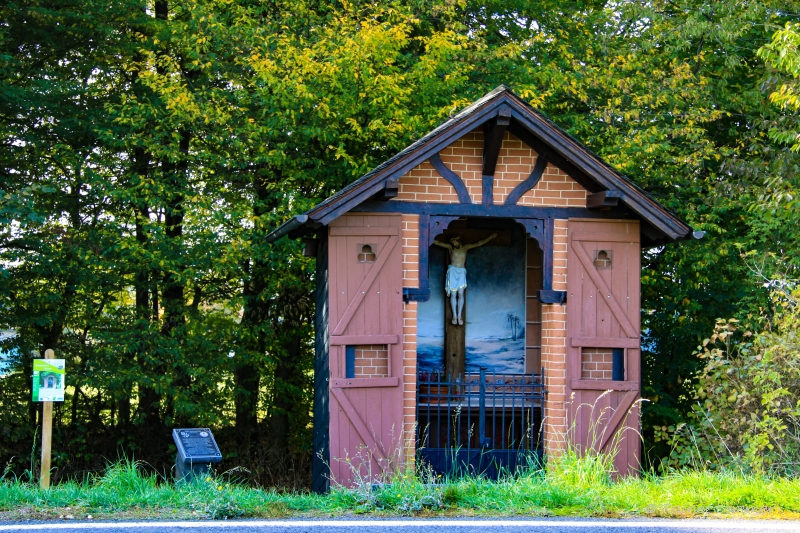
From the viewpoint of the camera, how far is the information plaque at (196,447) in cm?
809

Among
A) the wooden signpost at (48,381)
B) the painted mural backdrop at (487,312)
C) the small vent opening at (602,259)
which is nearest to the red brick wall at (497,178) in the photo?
the small vent opening at (602,259)

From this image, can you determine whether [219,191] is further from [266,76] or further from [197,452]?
[197,452]

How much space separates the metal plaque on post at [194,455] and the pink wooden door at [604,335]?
4264 mm

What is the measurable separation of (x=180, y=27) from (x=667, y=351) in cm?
1029

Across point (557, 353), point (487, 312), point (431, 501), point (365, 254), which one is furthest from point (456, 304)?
point (431, 501)

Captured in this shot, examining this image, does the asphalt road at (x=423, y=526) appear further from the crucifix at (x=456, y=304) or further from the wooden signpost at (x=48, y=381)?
the crucifix at (x=456, y=304)

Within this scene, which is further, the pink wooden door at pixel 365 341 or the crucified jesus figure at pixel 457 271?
the crucified jesus figure at pixel 457 271

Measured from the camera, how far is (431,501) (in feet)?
22.7

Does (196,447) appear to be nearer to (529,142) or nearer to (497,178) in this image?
(497,178)

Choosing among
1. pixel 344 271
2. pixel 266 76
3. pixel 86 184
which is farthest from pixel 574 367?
pixel 86 184

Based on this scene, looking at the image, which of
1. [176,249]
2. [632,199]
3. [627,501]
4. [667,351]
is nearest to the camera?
[627,501]

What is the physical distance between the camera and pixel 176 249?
14.3 m

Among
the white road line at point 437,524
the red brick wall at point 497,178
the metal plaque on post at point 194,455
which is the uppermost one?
the red brick wall at point 497,178

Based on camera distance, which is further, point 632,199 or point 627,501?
point 632,199
